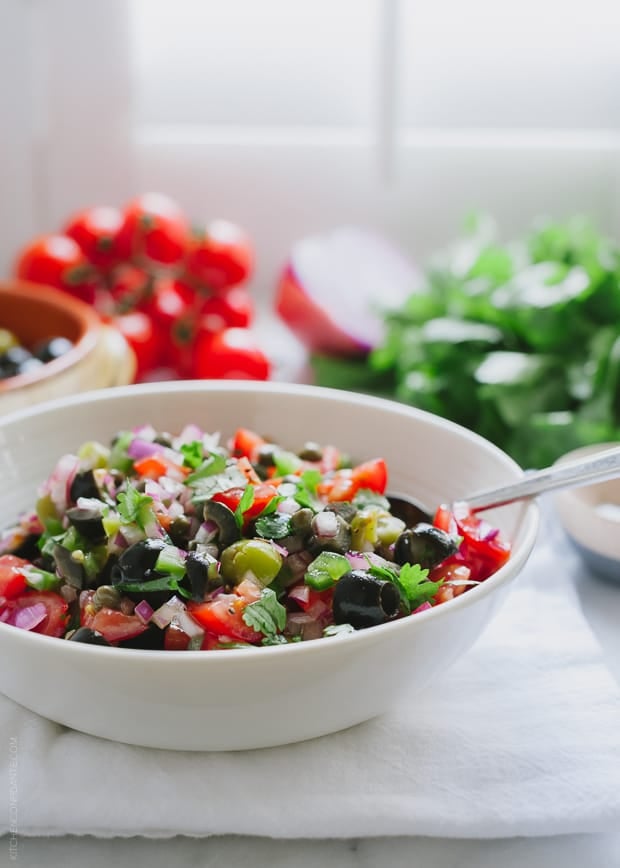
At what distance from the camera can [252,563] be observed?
1.03 meters

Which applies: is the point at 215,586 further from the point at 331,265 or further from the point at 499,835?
the point at 331,265

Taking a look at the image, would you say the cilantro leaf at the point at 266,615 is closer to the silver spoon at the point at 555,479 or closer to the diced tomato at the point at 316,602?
the diced tomato at the point at 316,602

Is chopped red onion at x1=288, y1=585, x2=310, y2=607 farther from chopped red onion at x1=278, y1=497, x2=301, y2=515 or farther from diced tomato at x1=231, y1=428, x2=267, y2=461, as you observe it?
diced tomato at x1=231, y1=428, x2=267, y2=461

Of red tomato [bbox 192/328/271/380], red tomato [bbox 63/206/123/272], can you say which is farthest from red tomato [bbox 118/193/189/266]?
red tomato [bbox 192/328/271/380]

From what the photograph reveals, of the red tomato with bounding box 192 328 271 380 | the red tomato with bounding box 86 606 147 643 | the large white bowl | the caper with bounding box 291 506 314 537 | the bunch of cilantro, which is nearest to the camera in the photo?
the large white bowl

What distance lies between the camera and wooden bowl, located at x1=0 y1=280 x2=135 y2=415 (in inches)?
60.4

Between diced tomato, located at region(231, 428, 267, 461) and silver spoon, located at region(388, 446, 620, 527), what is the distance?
0.27 m

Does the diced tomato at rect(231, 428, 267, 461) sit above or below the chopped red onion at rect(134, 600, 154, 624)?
below

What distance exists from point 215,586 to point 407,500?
37 centimetres

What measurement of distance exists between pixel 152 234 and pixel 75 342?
0.49 m

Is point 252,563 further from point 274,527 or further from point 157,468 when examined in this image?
point 157,468

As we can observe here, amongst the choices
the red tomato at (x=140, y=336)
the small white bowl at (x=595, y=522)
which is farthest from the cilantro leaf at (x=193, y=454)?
the red tomato at (x=140, y=336)

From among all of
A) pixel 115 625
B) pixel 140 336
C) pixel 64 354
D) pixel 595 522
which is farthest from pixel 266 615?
pixel 140 336

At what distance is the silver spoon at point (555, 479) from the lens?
3.63 feet
